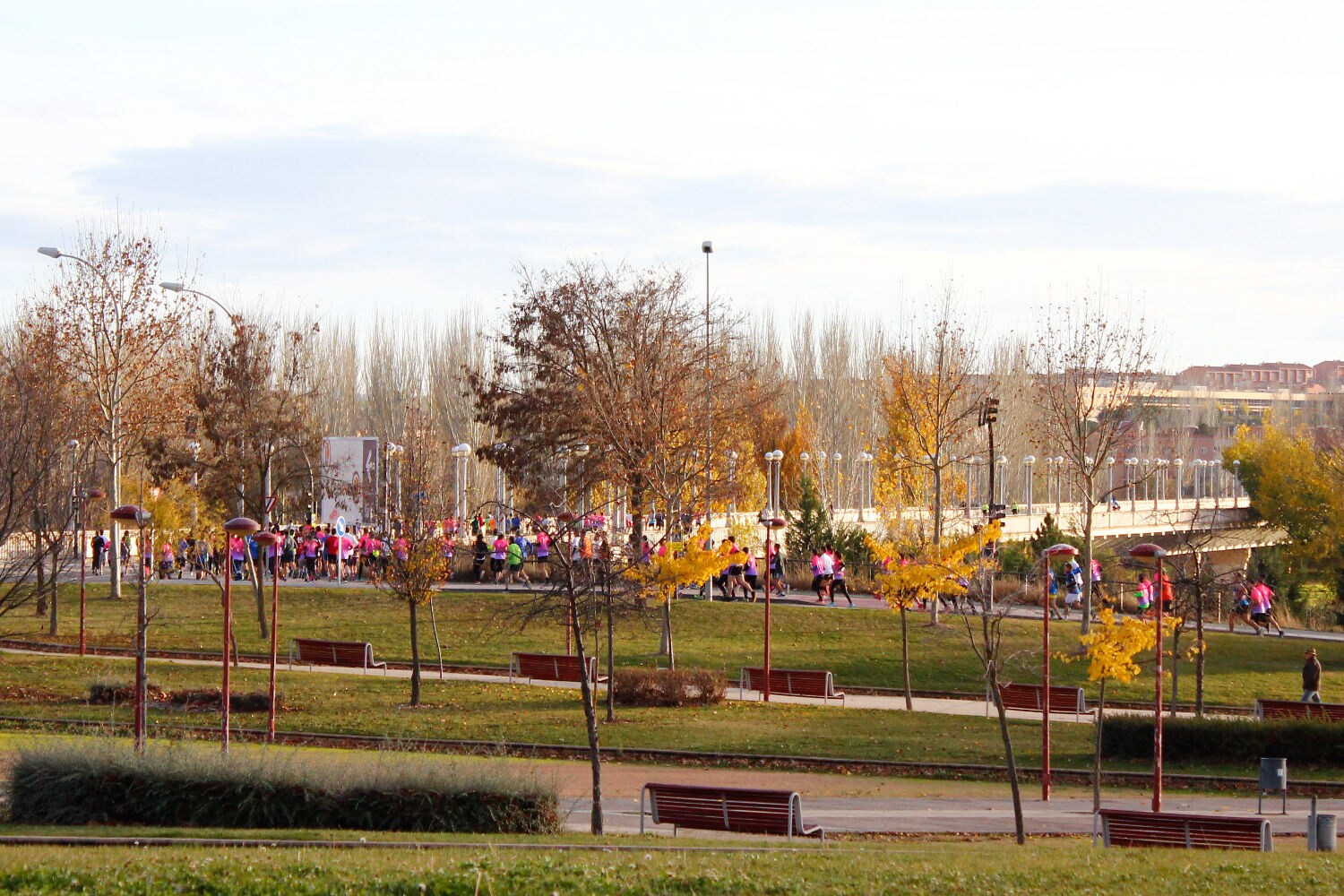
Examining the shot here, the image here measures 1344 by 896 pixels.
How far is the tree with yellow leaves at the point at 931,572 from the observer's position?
22.8m

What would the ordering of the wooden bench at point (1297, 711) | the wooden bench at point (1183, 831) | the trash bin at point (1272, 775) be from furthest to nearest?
the wooden bench at point (1297, 711) → the trash bin at point (1272, 775) → the wooden bench at point (1183, 831)

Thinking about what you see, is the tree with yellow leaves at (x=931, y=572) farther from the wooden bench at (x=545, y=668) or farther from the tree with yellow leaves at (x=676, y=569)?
the wooden bench at (x=545, y=668)

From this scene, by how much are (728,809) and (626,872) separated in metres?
4.02

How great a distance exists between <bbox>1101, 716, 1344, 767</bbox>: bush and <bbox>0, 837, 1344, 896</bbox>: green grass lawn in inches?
396

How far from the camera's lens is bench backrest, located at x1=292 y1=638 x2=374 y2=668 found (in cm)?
2858

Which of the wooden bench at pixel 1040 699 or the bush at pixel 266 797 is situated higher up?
the bush at pixel 266 797

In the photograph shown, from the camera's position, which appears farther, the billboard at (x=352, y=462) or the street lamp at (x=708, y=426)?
the billboard at (x=352, y=462)

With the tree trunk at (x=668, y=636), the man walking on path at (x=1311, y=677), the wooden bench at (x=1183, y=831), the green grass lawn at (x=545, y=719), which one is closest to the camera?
the wooden bench at (x=1183, y=831)

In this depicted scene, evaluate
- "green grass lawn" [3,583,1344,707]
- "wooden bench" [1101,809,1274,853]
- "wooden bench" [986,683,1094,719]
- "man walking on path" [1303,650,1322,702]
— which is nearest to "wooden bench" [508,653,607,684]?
"green grass lawn" [3,583,1344,707]

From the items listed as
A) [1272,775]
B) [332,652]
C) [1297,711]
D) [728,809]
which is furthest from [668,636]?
[728,809]

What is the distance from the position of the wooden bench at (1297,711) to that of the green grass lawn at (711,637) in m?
3.96

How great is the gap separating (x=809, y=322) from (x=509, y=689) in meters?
65.8

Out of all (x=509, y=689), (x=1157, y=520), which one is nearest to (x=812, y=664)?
(x=509, y=689)

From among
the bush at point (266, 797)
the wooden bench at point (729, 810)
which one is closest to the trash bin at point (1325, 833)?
the wooden bench at point (729, 810)
